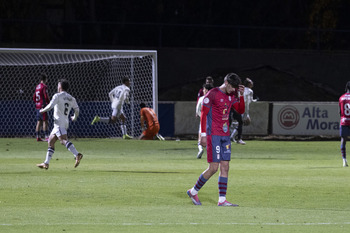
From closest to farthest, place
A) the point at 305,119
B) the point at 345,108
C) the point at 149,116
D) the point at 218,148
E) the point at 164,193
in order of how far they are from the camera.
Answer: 1. the point at 218,148
2. the point at 164,193
3. the point at 345,108
4. the point at 149,116
5. the point at 305,119

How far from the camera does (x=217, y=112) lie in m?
11.8

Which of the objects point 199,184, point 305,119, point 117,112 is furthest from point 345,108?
point 305,119

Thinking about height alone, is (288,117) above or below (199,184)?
below

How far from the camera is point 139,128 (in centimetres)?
2975

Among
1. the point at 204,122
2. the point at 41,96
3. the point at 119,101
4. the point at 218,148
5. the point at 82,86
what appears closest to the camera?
the point at 218,148

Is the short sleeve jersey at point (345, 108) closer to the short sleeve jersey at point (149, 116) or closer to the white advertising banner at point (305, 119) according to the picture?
the short sleeve jersey at point (149, 116)

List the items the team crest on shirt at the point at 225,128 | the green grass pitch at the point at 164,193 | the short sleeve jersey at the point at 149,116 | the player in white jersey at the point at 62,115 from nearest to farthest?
1. the green grass pitch at the point at 164,193
2. the team crest on shirt at the point at 225,128
3. the player in white jersey at the point at 62,115
4. the short sleeve jersey at the point at 149,116

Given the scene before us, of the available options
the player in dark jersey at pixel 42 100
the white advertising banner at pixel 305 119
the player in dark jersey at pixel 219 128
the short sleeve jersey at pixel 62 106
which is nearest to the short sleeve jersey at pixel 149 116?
the player in dark jersey at pixel 42 100

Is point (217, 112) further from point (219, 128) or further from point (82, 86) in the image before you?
point (82, 86)

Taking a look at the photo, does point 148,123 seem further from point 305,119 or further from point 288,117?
point 305,119

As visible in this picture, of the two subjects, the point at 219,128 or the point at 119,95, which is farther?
the point at 119,95

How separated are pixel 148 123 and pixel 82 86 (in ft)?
23.1

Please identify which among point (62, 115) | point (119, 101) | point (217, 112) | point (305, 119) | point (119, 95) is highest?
point (217, 112)

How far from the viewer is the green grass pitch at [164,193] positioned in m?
9.62
